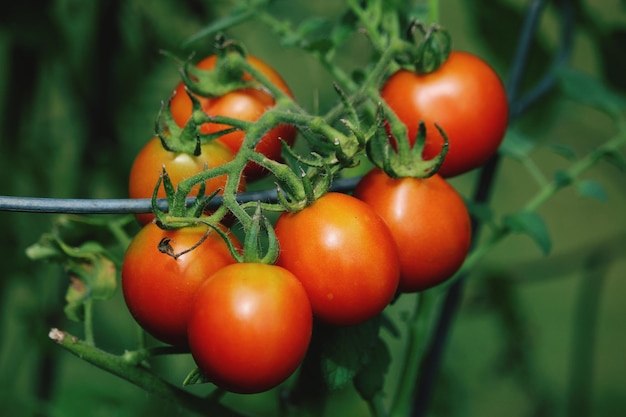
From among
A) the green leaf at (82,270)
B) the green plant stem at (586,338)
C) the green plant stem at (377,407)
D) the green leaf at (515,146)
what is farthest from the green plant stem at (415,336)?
the green plant stem at (586,338)

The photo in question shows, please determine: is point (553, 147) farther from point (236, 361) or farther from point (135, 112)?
point (135, 112)

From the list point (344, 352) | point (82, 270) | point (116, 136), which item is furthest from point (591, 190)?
point (116, 136)

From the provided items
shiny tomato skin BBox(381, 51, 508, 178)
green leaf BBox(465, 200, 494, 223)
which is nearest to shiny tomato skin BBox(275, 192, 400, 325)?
shiny tomato skin BBox(381, 51, 508, 178)

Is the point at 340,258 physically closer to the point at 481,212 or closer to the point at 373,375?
the point at 373,375

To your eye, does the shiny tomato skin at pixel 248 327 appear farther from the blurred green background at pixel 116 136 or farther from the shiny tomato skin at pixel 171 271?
the blurred green background at pixel 116 136

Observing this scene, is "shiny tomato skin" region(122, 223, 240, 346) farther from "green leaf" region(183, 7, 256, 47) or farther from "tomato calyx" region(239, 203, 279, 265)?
"green leaf" region(183, 7, 256, 47)

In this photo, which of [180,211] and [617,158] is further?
Answer: [617,158]
